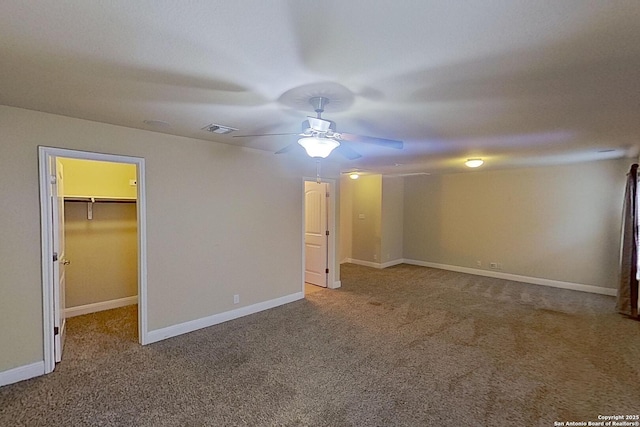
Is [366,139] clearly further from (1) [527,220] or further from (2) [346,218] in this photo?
(2) [346,218]

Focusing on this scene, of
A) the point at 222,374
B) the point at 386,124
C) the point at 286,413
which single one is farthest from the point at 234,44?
the point at 222,374

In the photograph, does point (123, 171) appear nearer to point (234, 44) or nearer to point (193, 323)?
point (193, 323)

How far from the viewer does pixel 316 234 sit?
241 inches

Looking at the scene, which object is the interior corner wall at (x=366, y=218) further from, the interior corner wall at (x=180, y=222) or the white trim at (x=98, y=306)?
the white trim at (x=98, y=306)

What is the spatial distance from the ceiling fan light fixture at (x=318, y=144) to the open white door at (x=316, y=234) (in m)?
3.32

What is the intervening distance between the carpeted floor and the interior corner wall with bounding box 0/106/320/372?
44cm

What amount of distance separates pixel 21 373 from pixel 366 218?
6.66 m

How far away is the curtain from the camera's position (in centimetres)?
449

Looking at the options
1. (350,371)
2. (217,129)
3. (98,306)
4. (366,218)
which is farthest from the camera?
(366,218)

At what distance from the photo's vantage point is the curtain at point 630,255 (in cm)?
449

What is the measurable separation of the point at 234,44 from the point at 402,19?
863mm

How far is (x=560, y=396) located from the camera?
8.54ft

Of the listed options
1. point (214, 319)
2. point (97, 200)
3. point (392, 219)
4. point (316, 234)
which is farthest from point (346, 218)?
point (97, 200)

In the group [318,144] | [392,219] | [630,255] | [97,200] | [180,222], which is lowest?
[630,255]
